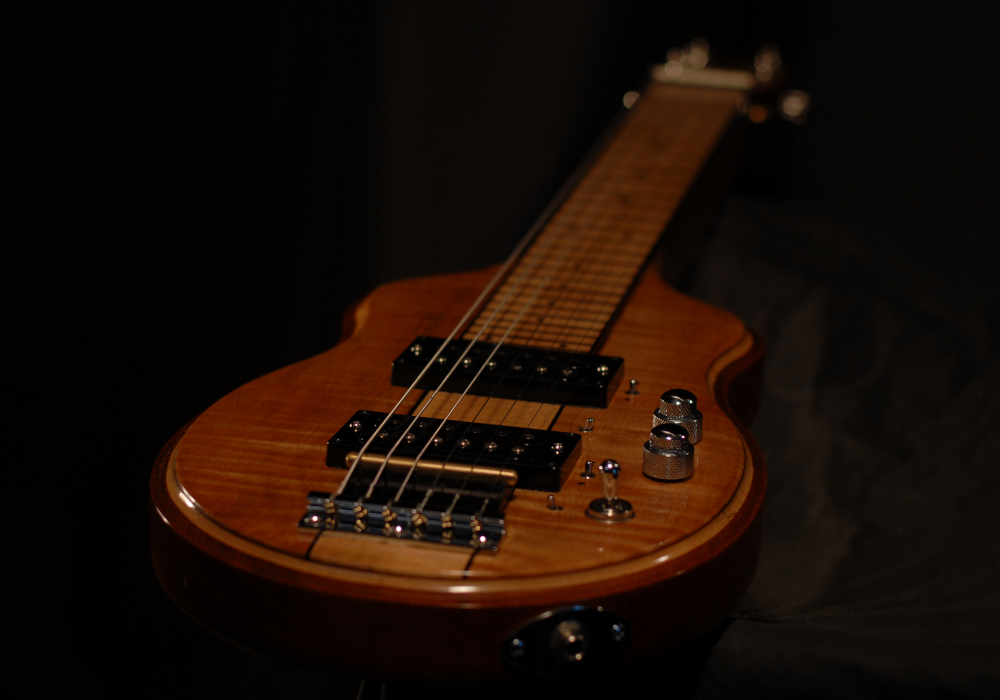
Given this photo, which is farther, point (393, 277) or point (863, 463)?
point (393, 277)

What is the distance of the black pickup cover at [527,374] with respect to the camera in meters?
0.93

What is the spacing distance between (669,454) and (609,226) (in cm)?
72

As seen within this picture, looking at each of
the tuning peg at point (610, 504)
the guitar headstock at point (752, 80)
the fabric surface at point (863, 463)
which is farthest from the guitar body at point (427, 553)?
the guitar headstock at point (752, 80)

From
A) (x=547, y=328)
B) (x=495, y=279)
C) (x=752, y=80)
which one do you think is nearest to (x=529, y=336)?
(x=547, y=328)

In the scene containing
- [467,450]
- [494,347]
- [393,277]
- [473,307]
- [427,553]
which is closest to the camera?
[427,553]

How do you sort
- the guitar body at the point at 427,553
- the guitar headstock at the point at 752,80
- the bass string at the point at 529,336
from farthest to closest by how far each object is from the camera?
1. the guitar headstock at the point at 752,80
2. the bass string at the point at 529,336
3. the guitar body at the point at 427,553

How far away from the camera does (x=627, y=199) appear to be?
153cm

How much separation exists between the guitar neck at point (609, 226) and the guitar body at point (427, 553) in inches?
8.3

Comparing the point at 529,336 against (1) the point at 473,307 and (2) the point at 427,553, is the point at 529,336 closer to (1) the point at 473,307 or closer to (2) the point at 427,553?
(1) the point at 473,307

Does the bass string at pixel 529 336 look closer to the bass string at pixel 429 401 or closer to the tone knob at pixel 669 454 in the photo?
the bass string at pixel 429 401

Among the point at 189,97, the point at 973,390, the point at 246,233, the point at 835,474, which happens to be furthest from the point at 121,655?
the point at 973,390

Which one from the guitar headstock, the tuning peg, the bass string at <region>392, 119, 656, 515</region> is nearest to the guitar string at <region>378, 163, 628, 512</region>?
the bass string at <region>392, 119, 656, 515</region>

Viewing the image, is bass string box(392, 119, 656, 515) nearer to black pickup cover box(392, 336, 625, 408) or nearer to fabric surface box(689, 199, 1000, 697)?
black pickup cover box(392, 336, 625, 408)

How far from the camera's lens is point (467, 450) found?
801 mm
